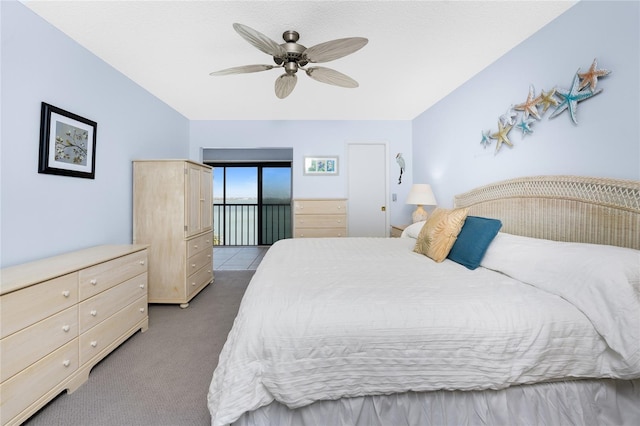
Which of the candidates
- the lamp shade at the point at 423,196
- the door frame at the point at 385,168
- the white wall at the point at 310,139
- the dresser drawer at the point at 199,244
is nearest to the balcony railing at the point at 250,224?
the white wall at the point at 310,139

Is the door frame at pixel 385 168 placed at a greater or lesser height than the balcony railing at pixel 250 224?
greater

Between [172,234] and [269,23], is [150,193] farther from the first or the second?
[269,23]

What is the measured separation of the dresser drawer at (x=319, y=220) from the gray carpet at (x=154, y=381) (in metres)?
Answer: 1.80

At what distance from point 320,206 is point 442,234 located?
7.61ft

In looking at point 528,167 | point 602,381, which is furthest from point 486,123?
point 602,381

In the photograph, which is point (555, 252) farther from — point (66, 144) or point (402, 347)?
point (66, 144)

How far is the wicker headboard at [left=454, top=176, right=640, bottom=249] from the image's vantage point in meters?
1.35

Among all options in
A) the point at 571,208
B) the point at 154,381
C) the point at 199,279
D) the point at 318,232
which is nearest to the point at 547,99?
the point at 571,208

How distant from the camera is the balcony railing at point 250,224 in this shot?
6535mm

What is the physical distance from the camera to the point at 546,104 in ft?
6.07

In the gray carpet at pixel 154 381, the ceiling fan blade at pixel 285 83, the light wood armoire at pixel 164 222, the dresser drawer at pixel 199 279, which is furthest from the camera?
the dresser drawer at pixel 199 279

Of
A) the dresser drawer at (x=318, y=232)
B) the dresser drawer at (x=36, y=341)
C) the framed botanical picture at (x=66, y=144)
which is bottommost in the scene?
the dresser drawer at (x=36, y=341)

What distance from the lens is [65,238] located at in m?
1.95

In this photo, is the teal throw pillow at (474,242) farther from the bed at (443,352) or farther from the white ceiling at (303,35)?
the white ceiling at (303,35)
